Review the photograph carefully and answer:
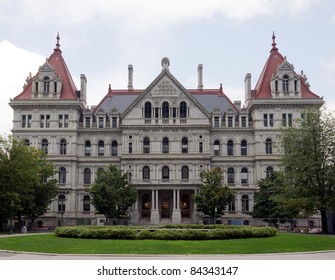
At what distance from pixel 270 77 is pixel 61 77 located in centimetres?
3151

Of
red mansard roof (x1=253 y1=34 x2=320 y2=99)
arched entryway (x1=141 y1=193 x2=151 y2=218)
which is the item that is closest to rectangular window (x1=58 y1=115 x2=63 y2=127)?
arched entryway (x1=141 y1=193 x2=151 y2=218)

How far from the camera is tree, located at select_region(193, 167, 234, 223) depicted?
5416 cm

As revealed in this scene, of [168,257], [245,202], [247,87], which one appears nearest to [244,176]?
[245,202]

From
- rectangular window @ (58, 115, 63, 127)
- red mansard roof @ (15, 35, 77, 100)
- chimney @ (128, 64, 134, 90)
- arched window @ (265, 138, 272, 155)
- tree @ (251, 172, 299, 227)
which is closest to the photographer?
tree @ (251, 172, 299, 227)

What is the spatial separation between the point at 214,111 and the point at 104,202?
22.7 m

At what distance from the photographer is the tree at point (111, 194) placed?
176ft

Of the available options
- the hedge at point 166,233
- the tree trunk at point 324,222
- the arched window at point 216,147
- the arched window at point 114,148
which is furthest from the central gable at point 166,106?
the hedge at point 166,233

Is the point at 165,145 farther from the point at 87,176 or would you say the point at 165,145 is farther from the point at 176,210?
the point at 87,176

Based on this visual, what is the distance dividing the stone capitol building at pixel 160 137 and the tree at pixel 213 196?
7.51 meters

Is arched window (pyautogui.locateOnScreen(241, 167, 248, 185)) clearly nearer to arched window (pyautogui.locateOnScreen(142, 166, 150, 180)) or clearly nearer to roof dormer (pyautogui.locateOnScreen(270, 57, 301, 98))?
roof dormer (pyautogui.locateOnScreen(270, 57, 301, 98))

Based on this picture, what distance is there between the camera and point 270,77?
68.0 m

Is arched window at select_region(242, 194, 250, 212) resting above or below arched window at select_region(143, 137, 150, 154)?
below

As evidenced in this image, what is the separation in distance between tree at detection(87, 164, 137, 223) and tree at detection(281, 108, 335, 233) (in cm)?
2016

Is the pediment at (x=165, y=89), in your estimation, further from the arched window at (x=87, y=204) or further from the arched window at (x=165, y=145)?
the arched window at (x=87, y=204)
